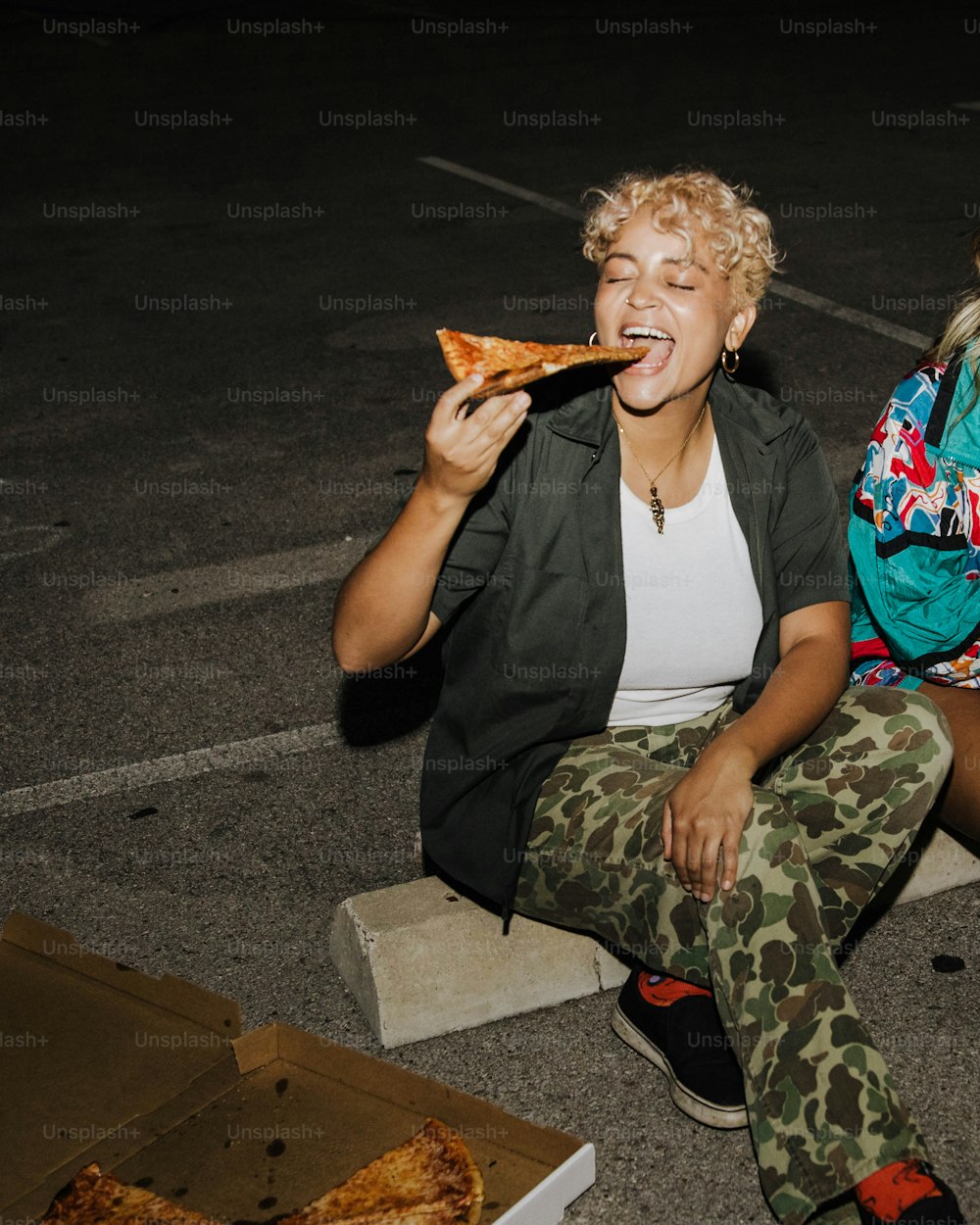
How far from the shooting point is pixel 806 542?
10.5ft

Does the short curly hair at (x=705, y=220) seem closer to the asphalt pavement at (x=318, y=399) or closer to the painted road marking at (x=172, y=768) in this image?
the asphalt pavement at (x=318, y=399)

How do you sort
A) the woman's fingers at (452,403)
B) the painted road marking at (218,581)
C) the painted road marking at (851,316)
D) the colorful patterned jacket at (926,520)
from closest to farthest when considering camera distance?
1. the woman's fingers at (452,403)
2. the colorful patterned jacket at (926,520)
3. the painted road marking at (218,581)
4. the painted road marking at (851,316)

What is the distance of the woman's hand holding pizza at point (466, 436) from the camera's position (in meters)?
2.59

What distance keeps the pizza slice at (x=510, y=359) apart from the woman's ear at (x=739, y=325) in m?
0.25

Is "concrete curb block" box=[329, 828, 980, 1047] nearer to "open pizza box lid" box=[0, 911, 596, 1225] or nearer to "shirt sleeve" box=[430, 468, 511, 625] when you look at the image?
"open pizza box lid" box=[0, 911, 596, 1225]

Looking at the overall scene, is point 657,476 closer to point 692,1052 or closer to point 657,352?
point 657,352

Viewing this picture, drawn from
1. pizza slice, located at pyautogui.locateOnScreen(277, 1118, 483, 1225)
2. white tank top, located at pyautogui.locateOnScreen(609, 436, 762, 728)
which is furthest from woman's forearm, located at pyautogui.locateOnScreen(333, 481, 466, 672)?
pizza slice, located at pyautogui.locateOnScreen(277, 1118, 483, 1225)

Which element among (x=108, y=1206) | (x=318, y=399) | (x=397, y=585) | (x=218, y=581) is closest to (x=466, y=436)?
(x=397, y=585)

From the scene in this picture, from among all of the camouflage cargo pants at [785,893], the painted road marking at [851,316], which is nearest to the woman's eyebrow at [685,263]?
the camouflage cargo pants at [785,893]

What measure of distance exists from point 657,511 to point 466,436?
2.11 feet

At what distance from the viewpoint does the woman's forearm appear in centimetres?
274

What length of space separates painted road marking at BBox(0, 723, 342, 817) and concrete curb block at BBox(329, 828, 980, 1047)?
3.30 feet

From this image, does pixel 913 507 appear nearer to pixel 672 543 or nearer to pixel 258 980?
pixel 672 543

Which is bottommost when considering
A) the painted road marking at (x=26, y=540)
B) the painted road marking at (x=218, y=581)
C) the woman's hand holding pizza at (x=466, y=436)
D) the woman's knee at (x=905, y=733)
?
the painted road marking at (x=218, y=581)
